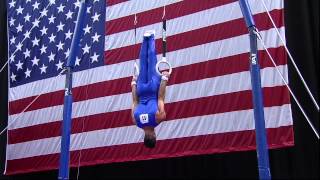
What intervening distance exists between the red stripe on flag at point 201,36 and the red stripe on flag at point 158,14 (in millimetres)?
314

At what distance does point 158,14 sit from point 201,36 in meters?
0.89

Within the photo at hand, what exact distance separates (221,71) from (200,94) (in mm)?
450

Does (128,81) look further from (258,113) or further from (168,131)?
(258,113)

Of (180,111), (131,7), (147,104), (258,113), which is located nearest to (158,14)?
(131,7)

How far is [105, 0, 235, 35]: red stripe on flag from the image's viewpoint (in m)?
6.63

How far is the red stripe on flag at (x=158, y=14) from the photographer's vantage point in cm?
663

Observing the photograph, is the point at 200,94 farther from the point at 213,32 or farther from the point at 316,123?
the point at 316,123

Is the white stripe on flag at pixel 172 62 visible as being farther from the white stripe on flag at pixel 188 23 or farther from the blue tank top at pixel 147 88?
the blue tank top at pixel 147 88

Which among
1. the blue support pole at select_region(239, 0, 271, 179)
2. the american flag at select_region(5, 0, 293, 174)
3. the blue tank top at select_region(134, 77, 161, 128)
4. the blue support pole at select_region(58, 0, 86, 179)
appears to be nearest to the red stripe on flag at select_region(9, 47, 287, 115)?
the american flag at select_region(5, 0, 293, 174)

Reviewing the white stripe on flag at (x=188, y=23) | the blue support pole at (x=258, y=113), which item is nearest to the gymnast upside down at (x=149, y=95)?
the blue support pole at (x=258, y=113)

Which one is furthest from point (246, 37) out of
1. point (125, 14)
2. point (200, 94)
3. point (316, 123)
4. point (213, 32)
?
point (125, 14)

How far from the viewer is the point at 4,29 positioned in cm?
895

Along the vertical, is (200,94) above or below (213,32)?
below

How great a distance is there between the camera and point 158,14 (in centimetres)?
707
